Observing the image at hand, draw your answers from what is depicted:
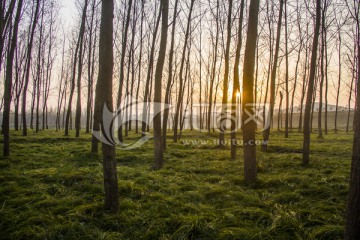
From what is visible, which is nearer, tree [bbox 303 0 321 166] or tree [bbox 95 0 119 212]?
tree [bbox 95 0 119 212]

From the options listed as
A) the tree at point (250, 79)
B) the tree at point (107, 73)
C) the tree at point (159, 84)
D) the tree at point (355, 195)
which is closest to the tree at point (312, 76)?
the tree at point (250, 79)

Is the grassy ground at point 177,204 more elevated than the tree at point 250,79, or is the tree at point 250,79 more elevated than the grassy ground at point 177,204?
the tree at point 250,79

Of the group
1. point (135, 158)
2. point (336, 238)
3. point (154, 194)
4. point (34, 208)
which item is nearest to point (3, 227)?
point (34, 208)

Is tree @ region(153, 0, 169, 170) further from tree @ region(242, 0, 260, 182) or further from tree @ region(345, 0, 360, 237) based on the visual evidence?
tree @ region(345, 0, 360, 237)

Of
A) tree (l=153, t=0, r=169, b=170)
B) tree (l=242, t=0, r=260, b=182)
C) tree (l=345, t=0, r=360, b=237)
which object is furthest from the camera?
tree (l=153, t=0, r=169, b=170)

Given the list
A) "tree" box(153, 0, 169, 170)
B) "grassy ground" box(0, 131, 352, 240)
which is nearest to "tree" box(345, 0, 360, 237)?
"grassy ground" box(0, 131, 352, 240)

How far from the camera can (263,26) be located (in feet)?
50.1

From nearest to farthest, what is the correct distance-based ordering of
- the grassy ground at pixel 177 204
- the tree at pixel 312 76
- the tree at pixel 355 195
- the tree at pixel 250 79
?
the tree at pixel 355 195
the grassy ground at pixel 177 204
the tree at pixel 250 79
the tree at pixel 312 76

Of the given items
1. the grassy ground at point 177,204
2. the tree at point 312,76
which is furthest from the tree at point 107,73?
the tree at point 312,76

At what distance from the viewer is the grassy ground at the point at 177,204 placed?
11.6 ft

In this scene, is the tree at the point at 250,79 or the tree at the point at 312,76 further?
the tree at the point at 312,76

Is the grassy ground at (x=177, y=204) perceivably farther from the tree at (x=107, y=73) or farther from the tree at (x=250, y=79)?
the tree at (x=250, y=79)

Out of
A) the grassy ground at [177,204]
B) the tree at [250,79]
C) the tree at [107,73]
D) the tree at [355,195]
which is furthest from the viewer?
the tree at [250,79]

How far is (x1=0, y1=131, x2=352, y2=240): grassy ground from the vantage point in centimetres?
354
